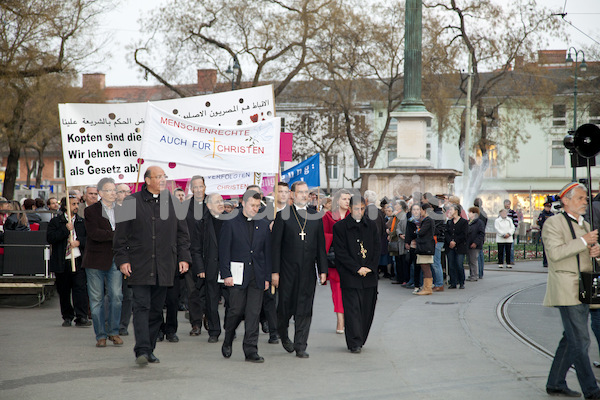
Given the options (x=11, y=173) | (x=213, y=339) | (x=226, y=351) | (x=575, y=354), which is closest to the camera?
(x=575, y=354)

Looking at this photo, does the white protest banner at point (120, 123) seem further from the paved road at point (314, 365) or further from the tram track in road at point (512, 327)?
the tram track in road at point (512, 327)

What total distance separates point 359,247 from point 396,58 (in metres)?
29.3

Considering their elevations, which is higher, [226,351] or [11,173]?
[11,173]

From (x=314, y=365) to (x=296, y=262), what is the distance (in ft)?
4.33

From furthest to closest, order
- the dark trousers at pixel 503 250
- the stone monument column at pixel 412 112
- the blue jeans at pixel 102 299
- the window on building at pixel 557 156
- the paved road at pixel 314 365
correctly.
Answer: the window on building at pixel 557 156
the stone monument column at pixel 412 112
the dark trousers at pixel 503 250
the blue jeans at pixel 102 299
the paved road at pixel 314 365

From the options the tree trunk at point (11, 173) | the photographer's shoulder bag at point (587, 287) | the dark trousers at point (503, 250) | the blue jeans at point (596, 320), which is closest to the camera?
the photographer's shoulder bag at point (587, 287)

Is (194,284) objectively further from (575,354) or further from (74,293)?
(575,354)

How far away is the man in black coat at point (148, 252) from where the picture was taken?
844 cm

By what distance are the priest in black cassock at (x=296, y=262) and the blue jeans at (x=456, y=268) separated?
332 inches

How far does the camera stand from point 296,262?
9.30 m

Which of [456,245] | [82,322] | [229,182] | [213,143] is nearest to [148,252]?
[213,143]

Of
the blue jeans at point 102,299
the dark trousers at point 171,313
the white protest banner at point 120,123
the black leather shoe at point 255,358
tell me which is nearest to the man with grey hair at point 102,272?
the blue jeans at point 102,299

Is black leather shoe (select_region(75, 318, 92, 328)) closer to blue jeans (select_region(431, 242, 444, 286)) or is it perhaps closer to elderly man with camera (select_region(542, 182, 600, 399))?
elderly man with camera (select_region(542, 182, 600, 399))

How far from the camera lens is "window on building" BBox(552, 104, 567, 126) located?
6029 cm
